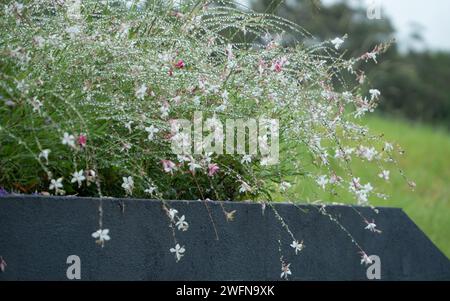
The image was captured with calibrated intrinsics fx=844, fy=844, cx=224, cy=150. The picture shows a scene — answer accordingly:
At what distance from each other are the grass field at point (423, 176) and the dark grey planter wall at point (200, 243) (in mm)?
2319

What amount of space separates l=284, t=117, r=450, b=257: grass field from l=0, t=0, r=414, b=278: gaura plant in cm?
286

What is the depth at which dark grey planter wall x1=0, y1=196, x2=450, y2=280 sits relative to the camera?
2359mm

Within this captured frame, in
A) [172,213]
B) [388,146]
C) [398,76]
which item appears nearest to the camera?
[172,213]

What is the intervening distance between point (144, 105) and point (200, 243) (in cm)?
47

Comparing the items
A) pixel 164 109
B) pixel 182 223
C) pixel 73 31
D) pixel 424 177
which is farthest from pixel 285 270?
pixel 424 177

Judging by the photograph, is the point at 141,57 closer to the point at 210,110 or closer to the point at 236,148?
the point at 210,110

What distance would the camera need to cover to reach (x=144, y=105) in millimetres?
2645

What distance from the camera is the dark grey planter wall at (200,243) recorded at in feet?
7.74

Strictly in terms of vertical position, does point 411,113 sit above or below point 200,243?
above

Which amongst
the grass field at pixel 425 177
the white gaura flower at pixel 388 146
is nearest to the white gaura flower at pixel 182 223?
the white gaura flower at pixel 388 146

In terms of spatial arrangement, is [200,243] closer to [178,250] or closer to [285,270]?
[178,250]

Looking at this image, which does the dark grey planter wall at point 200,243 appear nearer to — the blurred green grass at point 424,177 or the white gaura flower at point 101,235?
the white gaura flower at point 101,235

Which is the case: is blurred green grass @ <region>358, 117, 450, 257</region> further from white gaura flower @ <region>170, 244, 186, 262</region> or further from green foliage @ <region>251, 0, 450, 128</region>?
green foliage @ <region>251, 0, 450, 128</region>
